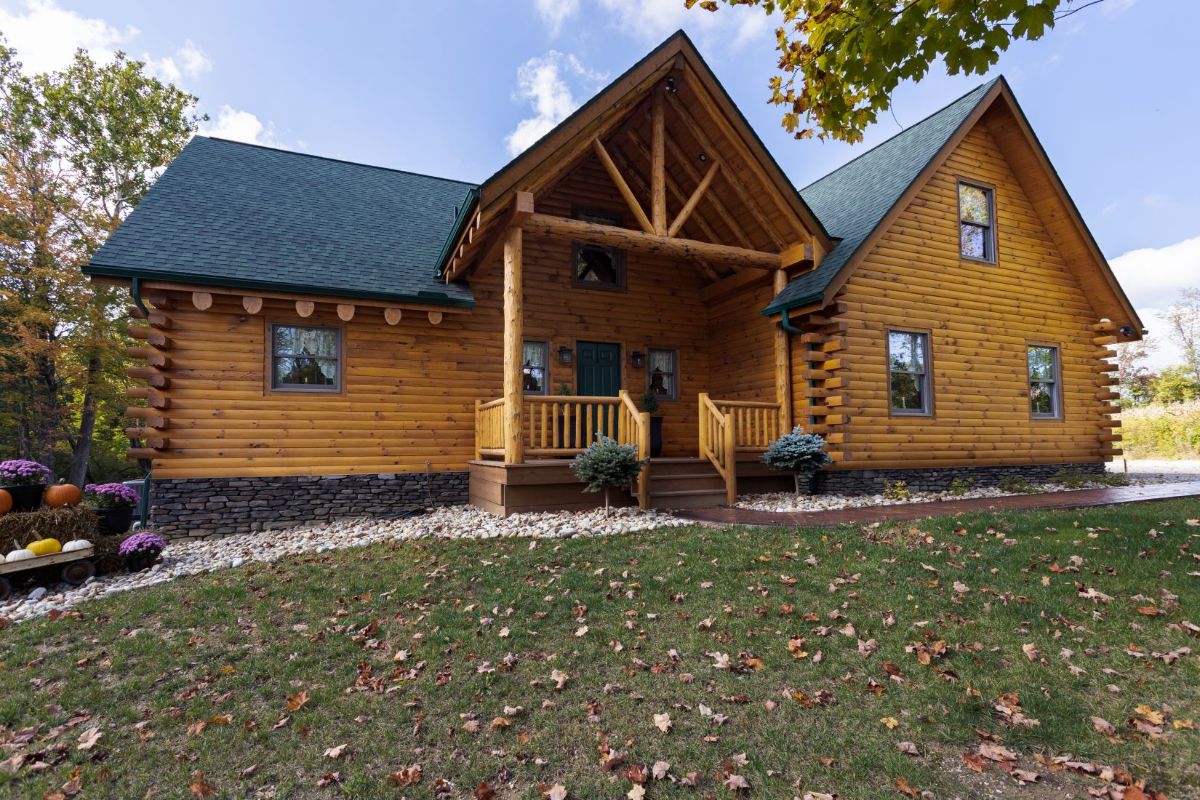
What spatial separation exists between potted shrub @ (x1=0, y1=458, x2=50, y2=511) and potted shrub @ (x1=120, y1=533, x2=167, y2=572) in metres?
1.32

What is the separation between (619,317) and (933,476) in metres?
6.63

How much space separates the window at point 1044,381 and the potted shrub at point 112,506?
15.6 meters

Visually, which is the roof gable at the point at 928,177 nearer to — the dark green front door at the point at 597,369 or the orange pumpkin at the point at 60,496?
the dark green front door at the point at 597,369

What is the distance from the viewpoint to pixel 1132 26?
7691 millimetres

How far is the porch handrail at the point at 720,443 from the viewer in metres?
9.12

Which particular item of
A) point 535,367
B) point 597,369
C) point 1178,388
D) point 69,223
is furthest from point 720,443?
point 1178,388

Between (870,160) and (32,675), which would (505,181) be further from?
(870,160)

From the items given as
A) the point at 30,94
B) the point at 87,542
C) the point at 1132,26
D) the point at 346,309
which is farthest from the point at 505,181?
the point at 30,94

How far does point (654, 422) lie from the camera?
12.0 m

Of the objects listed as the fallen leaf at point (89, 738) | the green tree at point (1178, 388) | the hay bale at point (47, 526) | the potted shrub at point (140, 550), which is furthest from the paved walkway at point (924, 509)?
the green tree at point (1178, 388)

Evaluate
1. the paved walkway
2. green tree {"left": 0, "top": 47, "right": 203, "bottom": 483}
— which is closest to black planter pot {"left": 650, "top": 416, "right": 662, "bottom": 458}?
the paved walkway

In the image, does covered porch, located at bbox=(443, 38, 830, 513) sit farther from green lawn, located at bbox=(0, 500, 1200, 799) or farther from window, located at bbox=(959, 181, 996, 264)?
window, located at bbox=(959, 181, 996, 264)

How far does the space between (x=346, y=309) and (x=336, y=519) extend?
336 cm

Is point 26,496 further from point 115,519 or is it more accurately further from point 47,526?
point 115,519
